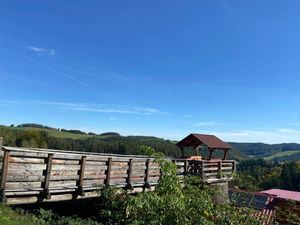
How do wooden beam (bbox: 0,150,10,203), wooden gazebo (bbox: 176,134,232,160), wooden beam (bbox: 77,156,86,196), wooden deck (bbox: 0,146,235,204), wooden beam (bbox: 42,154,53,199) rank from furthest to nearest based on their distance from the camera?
wooden gazebo (bbox: 176,134,232,160) → wooden beam (bbox: 77,156,86,196) → wooden beam (bbox: 42,154,53,199) → wooden deck (bbox: 0,146,235,204) → wooden beam (bbox: 0,150,10,203)

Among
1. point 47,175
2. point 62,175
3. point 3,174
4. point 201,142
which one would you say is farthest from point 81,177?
point 201,142

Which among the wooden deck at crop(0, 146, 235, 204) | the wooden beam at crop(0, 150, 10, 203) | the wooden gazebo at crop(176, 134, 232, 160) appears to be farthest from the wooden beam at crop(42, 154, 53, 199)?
the wooden gazebo at crop(176, 134, 232, 160)

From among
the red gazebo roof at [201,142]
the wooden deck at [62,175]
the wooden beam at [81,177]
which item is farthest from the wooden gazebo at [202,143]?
the wooden beam at [81,177]

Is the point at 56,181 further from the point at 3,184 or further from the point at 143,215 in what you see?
the point at 143,215

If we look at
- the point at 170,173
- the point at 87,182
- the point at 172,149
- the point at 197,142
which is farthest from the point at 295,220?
the point at 172,149

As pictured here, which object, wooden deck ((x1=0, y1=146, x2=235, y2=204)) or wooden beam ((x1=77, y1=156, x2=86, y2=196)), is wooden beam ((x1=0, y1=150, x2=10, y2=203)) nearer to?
wooden deck ((x1=0, y1=146, x2=235, y2=204))

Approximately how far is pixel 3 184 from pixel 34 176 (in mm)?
1259

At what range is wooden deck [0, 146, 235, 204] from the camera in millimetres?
11758

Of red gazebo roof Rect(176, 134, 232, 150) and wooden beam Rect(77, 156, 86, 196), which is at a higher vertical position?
red gazebo roof Rect(176, 134, 232, 150)

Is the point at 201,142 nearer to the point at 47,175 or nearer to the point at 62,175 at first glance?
the point at 62,175

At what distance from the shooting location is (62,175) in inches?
A: 542

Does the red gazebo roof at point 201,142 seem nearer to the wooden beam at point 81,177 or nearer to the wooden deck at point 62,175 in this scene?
the wooden deck at point 62,175

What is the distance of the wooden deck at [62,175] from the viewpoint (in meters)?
11.8

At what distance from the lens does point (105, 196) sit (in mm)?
13016
